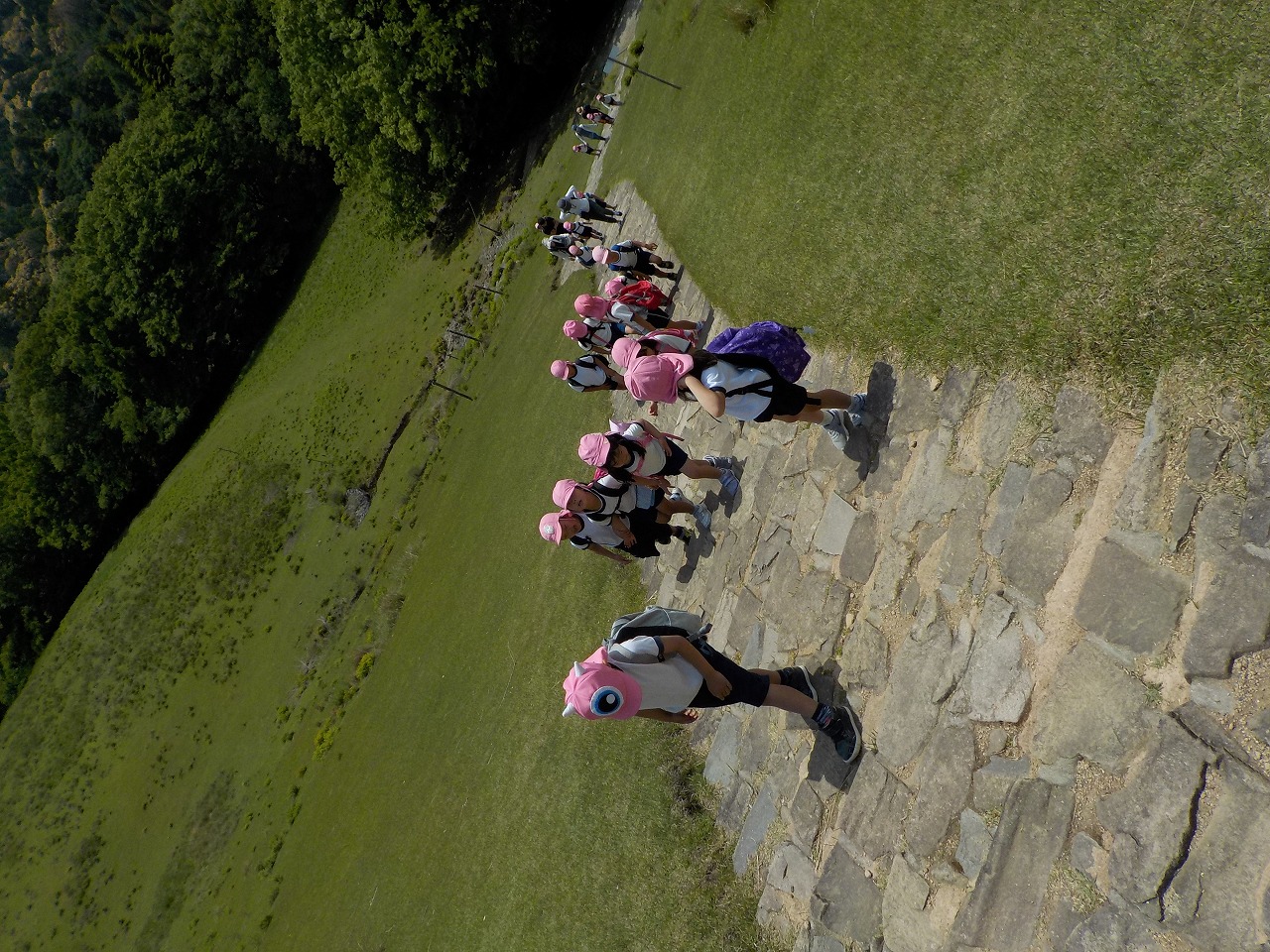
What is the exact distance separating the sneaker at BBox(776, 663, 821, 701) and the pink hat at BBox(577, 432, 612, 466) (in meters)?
2.98

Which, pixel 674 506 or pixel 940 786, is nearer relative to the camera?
pixel 940 786

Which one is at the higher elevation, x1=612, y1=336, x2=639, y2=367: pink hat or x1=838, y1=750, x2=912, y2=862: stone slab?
x1=612, y1=336, x2=639, y2=367: pink hat

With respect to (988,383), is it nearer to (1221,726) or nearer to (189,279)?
(1221,726)

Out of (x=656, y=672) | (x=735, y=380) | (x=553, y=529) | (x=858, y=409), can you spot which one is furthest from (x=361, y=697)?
(x=858, y=409)

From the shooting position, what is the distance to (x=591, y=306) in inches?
468

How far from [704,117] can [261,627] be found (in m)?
18.3

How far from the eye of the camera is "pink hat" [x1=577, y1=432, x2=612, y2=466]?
8.23 metres

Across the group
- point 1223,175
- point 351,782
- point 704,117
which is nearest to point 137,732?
point 351,782

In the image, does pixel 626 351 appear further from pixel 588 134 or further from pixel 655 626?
pixel 588 134

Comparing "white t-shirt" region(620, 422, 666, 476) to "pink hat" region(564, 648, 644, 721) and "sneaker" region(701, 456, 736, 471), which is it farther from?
"pink hat" region(564, 648, 644, 721)

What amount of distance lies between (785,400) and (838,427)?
63cm

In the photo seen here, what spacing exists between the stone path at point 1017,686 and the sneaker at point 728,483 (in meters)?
1.52

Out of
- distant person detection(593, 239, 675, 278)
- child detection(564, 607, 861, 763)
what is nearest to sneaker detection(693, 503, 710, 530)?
child detection(564, 607, 861, 763)

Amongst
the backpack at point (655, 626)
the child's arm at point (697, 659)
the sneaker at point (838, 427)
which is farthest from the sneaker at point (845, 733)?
the sneaker at point (838, 427)
